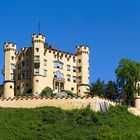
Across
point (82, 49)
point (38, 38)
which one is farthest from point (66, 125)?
point (82, 49)

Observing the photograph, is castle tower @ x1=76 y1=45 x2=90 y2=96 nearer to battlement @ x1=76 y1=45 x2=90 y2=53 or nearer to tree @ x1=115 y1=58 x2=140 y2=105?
battlement @ x1=76 y1=45 x2=90 y2=53

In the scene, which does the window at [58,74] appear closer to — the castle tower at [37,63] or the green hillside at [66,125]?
the castle tower at [37,63]

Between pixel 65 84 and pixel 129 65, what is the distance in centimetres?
1534

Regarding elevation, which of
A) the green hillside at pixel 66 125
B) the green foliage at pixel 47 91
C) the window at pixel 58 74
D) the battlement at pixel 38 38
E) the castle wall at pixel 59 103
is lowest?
the green hillside at pixel 66 125

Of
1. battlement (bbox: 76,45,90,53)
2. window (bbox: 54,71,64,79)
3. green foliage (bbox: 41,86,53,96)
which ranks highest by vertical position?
battlement (bbox: 76,45,90,53)

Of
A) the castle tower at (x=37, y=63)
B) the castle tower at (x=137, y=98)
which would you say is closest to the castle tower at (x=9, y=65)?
the castle tower at (x=37, y=63)

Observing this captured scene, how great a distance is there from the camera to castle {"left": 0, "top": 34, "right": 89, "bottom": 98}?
10981 cm

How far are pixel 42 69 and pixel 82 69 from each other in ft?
31.1

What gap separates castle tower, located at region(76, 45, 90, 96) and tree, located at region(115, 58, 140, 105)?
36.6 feet

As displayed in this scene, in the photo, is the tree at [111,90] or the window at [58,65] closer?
the tree at [111,90]

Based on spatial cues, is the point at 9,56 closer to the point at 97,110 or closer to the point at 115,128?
the point at 97,110

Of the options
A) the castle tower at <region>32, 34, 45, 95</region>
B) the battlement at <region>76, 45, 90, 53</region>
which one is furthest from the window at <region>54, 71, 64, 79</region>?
the battlement at <region>76, 45, 90, 53</region>

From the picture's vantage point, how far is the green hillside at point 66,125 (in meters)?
75.6

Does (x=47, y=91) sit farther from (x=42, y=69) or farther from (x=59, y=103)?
(x=59, y=103)
